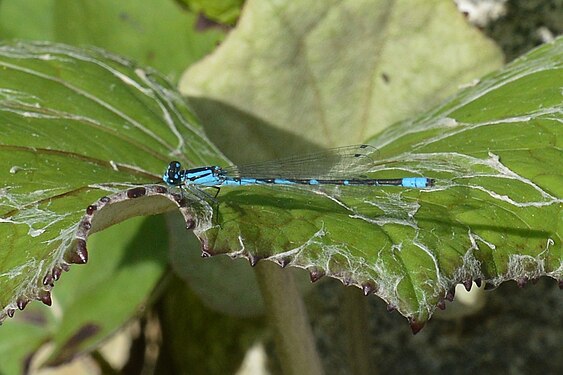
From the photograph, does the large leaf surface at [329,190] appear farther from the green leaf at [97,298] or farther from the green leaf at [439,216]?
the green leaf at [97,298]

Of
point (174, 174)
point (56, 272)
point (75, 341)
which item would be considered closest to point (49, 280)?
point (56, 272)

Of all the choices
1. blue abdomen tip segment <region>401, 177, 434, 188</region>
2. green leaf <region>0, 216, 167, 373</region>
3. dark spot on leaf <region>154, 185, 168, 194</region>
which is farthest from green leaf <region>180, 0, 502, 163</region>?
dark spot on leaf <region>154, 185, 168, 194</region>

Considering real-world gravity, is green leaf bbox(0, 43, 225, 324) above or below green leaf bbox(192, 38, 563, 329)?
above

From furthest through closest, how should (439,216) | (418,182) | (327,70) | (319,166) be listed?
(327,70) → (319,166) → (418,182) → (439,216)

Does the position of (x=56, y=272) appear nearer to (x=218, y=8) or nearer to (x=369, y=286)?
(x=369, y=286)

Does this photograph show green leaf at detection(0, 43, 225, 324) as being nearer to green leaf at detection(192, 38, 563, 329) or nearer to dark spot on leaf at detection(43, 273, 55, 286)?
dark spot on leaf at detection(43, 273, 55, 286)

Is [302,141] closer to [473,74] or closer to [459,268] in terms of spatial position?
[473,74]
